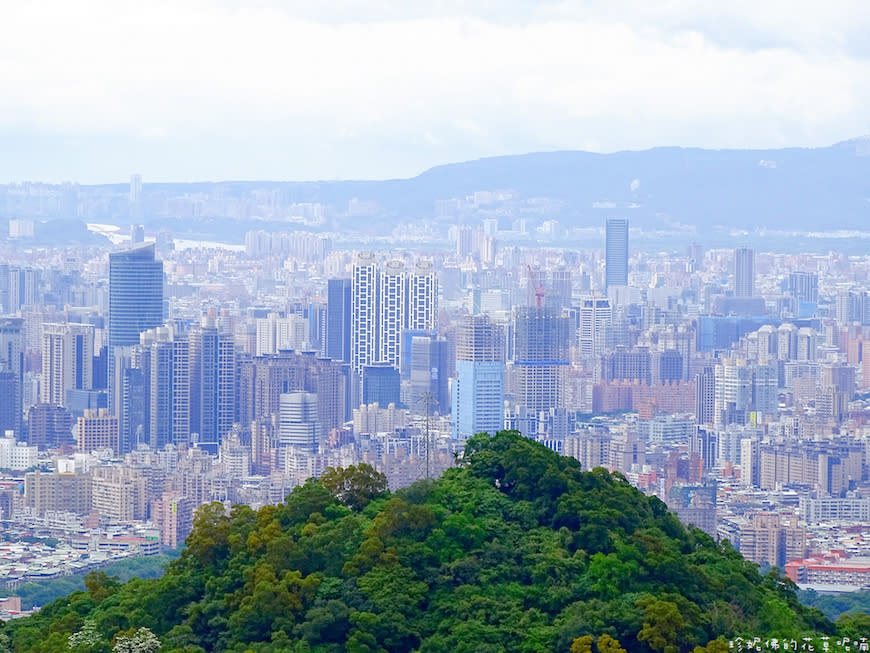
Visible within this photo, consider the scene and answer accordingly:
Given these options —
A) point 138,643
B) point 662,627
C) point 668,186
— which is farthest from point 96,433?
point 668,186

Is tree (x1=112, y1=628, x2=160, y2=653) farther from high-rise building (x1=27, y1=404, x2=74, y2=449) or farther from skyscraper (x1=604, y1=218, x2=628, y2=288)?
skyscraper (x1=604, y1=218, x2=628, y2=288)

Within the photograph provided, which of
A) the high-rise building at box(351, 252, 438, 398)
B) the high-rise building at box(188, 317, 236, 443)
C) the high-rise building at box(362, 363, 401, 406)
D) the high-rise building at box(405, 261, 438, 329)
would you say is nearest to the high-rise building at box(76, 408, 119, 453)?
the high-rise building at box(188, 317, 236, 443)

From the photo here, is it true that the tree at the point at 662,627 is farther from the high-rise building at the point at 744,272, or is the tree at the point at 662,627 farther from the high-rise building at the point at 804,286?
the high-rise building at the point at 744,272

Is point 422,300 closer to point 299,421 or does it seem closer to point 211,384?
point 211,384

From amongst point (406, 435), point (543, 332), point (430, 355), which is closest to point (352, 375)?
point (430, 355)

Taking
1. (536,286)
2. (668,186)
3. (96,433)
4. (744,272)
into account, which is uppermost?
(668,186)

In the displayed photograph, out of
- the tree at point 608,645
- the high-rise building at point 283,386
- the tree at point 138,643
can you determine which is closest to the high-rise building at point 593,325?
the high-rise building at point 283,386

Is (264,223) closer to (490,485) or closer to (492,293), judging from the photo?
(492,293)
